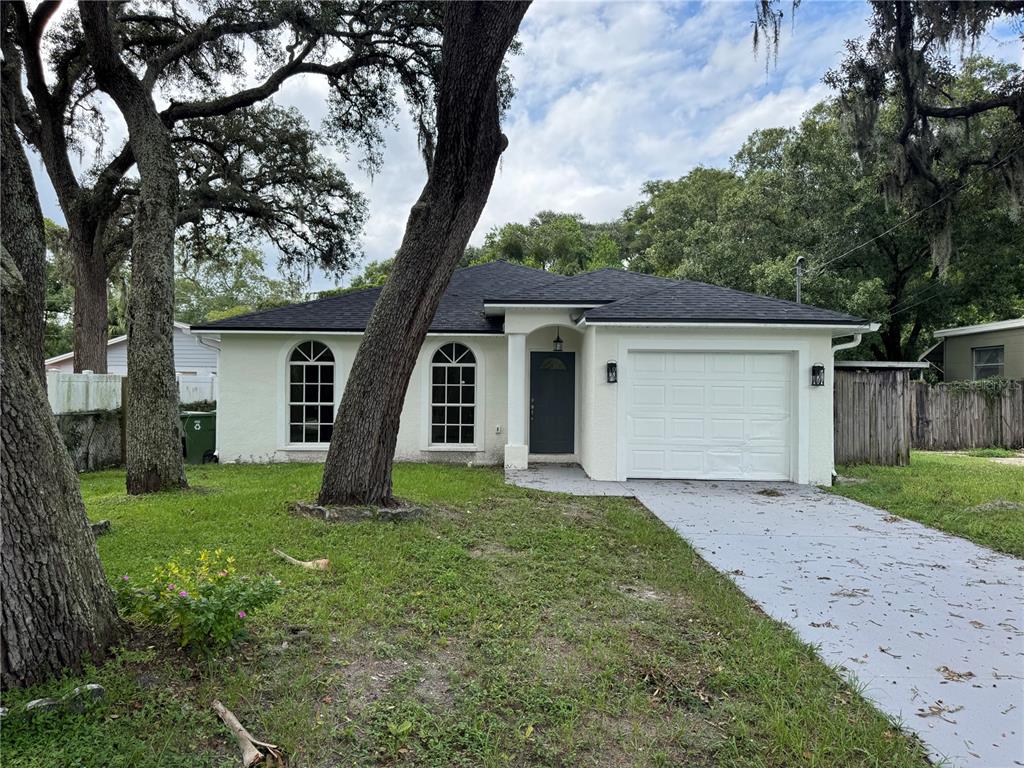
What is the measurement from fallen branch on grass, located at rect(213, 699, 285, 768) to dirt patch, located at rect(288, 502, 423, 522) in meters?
3.21

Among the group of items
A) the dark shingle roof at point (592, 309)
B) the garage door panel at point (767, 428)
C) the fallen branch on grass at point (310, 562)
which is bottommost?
the fallen branch on grass at point (310, 562)

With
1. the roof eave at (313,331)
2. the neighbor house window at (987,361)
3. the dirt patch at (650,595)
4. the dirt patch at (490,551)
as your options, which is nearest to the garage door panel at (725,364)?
the roof eave at (313,331)

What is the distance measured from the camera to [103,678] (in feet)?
7.83

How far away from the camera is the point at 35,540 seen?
7.72ft

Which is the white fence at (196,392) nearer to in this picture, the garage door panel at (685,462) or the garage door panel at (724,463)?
the garage door panel at (685,462)

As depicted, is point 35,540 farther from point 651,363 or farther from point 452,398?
point 452,398

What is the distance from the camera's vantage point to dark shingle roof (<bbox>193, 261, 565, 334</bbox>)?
10109 mm

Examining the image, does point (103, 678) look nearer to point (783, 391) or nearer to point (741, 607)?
point (741, 607)

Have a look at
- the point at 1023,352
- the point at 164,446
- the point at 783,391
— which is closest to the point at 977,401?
the point at 1023,352

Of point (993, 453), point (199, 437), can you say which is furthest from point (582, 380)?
point (993, 453)

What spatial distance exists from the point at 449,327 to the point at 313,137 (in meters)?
6.70

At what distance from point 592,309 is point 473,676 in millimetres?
6747

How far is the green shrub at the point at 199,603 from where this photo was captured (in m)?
2.60

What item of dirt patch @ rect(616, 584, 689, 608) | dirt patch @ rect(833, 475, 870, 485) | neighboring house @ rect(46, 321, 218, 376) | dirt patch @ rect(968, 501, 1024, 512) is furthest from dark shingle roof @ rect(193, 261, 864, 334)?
neighboring house @ rect(46, 321, 218, 376)
